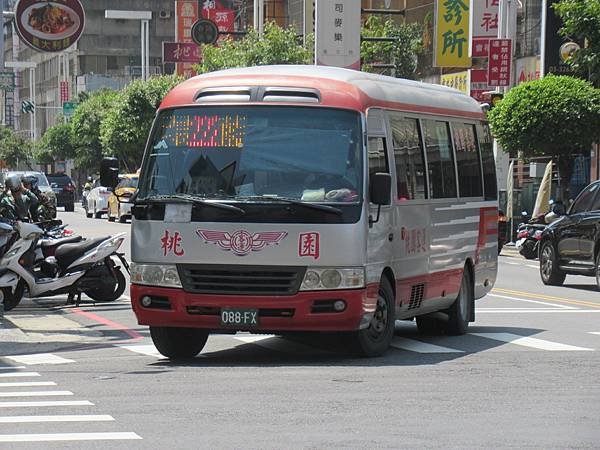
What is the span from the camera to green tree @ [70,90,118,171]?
338ft

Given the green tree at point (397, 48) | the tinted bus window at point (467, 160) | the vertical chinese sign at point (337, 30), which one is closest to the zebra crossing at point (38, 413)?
the tinted bus window at point (467, 160)

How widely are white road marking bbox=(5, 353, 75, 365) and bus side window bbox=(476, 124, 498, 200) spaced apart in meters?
5.79

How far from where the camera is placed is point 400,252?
15086 millimetres

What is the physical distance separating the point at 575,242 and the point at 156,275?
13.5m

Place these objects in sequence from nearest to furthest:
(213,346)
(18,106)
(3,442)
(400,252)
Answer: (3,442), (400,252), (213,346), (18,106)

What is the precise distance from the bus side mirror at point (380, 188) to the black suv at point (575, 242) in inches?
471

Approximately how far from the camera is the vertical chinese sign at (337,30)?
4953 cm

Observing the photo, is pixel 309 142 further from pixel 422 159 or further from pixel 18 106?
pixel 18 106

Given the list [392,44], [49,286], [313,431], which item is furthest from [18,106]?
[313,431]

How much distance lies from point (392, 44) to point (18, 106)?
101m

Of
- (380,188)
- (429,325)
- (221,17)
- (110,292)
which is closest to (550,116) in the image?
(110,292)

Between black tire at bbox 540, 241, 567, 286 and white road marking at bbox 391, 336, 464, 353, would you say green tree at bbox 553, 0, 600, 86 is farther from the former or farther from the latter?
white road marking at bbox 391, 336, 464, 353

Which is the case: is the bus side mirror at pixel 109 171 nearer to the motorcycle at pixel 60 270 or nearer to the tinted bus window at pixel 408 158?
the tinted bus window at pixel 408 158

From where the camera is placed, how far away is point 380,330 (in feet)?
47.9
